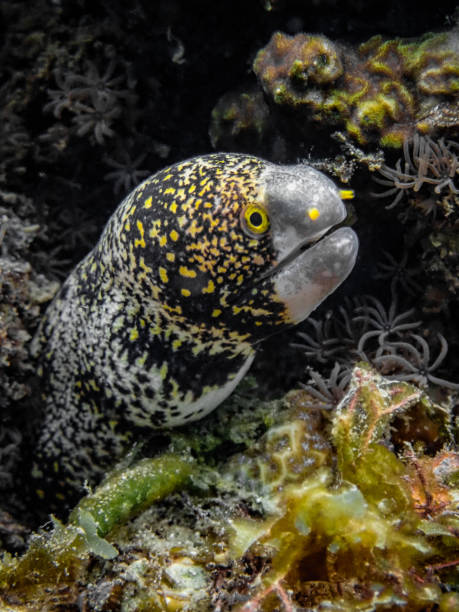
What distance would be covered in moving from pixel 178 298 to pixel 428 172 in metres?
1.77

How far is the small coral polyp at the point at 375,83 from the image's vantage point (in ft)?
9.95

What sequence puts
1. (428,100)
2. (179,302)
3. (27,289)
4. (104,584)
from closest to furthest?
1. (104,584)
2. (179,302)
3. (428,100)
4. (27,289)

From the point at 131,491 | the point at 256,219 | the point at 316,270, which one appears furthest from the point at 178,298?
the point at 131,491

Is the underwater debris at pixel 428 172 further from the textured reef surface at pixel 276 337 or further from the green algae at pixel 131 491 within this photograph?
the green algae at pixel 131 491

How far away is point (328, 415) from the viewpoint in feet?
9.89

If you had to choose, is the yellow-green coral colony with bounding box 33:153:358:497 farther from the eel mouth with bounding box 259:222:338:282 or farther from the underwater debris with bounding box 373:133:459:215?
the underwater debris with bounding box 373:133:459:215

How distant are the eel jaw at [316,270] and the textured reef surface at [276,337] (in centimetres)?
52

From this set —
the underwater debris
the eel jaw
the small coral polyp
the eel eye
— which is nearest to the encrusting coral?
the eel jaw

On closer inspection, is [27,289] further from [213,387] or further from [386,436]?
[386,436]

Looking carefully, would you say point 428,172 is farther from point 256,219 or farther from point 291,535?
Answer: point 291,535

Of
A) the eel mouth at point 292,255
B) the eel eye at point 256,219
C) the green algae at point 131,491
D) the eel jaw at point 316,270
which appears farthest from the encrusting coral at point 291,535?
the eel eye at point 256,219

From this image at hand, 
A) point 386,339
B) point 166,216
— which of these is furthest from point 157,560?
point 386,339

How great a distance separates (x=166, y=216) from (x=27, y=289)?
1.77 metres

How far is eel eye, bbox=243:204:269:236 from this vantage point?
2.45 meters
